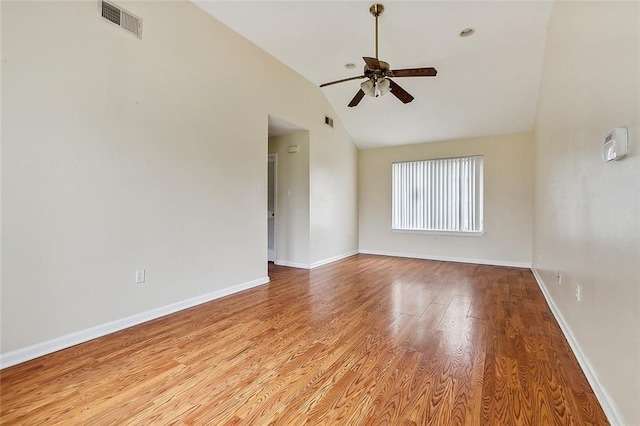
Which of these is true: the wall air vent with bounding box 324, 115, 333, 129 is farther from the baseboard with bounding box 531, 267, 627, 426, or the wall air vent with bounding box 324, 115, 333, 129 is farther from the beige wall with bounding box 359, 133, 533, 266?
the baseboard with bounding box 531, 267, 627, 426

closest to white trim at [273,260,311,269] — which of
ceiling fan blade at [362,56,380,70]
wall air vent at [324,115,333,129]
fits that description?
wall air vent at [324,115,333,129]

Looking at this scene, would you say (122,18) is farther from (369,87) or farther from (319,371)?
(319,371)

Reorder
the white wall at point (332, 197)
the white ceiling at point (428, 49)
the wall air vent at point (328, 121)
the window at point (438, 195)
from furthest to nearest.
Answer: the window at point (438, 195)
the wall air vent at point (328, 121)
the white wall at point (332, 197)
the white ceiling at point (428, 49)

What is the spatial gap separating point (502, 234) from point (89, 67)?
6424 mm

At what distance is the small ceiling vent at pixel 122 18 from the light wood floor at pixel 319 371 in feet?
8.85

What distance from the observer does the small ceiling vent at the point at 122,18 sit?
242 centimetres

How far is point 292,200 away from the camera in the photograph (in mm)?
5273

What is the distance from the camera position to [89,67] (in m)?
2.34

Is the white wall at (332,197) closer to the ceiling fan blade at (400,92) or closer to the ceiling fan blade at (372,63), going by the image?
the ceiling fan blade at (400,92)

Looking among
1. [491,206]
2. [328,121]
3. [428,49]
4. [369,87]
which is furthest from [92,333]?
[491,206]

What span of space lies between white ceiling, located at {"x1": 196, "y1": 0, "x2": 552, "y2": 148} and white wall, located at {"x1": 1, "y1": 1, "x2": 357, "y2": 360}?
0.59 metres


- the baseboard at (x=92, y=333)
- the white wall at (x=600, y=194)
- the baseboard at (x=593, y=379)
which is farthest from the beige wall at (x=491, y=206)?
the baseboard at (x=92, y=333)

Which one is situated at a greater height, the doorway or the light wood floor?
the doorway

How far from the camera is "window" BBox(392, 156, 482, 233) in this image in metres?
5.74
